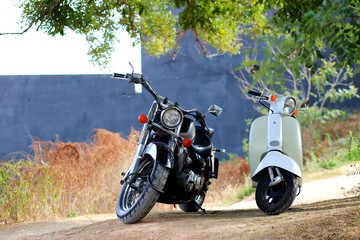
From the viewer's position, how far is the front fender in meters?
4.03

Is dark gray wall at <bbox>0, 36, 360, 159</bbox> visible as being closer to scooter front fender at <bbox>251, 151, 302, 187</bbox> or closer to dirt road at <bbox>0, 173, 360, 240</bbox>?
dirt road at <bbox>0, 173, 360, 240</bbox>

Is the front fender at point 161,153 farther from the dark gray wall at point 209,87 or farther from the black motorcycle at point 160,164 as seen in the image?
the dark gray wall at point 209,87

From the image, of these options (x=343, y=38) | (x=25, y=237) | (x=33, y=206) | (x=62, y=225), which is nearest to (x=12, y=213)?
(x=33, y=206)

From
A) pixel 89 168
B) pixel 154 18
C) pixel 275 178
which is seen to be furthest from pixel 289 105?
pixel 89 168

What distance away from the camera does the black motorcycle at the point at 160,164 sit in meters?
4.01

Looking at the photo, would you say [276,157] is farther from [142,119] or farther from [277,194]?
[142,119]

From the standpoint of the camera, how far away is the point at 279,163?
413 cm

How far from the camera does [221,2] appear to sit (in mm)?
7023

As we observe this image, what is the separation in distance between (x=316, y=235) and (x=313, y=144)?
8844 millimetres

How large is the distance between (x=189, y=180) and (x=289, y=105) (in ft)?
3.87

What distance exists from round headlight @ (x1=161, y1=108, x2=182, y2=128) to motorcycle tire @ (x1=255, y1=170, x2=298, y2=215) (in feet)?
3.01

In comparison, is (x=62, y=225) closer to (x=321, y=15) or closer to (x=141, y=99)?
(x=321, y=15)

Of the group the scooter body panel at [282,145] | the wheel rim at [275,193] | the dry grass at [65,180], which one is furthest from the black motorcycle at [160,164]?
the dry grass at [65,180]

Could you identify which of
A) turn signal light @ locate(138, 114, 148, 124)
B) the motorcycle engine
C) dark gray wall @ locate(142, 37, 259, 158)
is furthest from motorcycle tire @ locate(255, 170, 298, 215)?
dark gray wall @ locate(142, 37, 259, 158)
